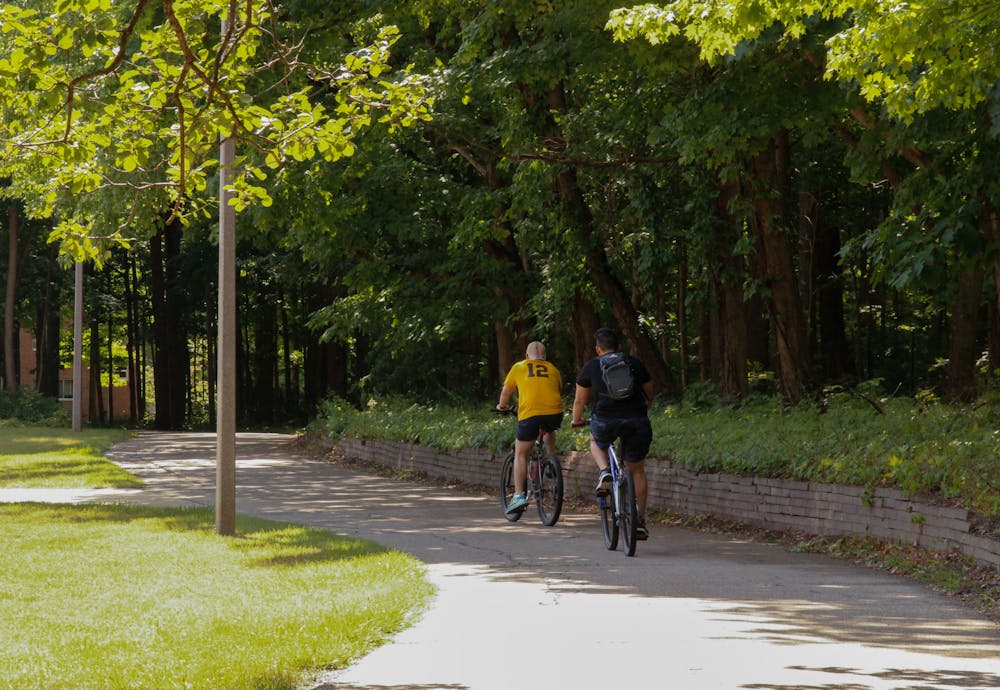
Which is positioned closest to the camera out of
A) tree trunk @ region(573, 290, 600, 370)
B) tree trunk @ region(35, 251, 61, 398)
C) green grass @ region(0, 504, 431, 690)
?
green grass @ region(0, 504, 431, 690)

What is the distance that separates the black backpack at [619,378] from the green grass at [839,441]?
6.60 ft

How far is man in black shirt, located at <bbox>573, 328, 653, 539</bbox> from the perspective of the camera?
469 inches

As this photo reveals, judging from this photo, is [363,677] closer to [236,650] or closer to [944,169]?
[236,650]

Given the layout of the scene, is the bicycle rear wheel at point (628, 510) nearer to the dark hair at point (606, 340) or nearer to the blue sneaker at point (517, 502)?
the dark hair at point (606, 340)

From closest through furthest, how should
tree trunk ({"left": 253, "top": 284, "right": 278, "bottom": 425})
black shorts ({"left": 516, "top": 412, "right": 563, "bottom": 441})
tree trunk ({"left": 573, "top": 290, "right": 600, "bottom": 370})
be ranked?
black shorts ({"left": 516, "top": 412, "right": 563, "bottom": 441}) → tree trunk ({"left": 573, "top": 290, "right": 600, "bottom": 370}) → tree trunk ({"left": 253, "top": 284, "right": 278, "bottom": 425})

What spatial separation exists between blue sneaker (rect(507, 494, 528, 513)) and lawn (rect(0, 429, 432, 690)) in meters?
1.97

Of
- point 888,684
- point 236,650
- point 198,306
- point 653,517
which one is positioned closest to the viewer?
point 888,684

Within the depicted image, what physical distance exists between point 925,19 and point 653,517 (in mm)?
6702

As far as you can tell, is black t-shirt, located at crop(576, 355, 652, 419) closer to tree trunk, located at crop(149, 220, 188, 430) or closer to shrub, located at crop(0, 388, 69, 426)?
shrub, located at crop(0, 388, 69, 426)

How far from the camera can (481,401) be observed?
2956 cm

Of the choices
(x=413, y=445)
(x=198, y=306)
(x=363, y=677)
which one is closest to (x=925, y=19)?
(x=363, y=677)

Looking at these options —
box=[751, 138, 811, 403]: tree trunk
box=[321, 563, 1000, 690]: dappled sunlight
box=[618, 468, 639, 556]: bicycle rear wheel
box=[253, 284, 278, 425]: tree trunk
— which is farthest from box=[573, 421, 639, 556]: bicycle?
box=[253, 284, 278, 425]: tree trunk


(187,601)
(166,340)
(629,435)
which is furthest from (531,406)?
(166,340)

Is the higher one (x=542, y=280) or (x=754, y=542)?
(x=542, y=280)
